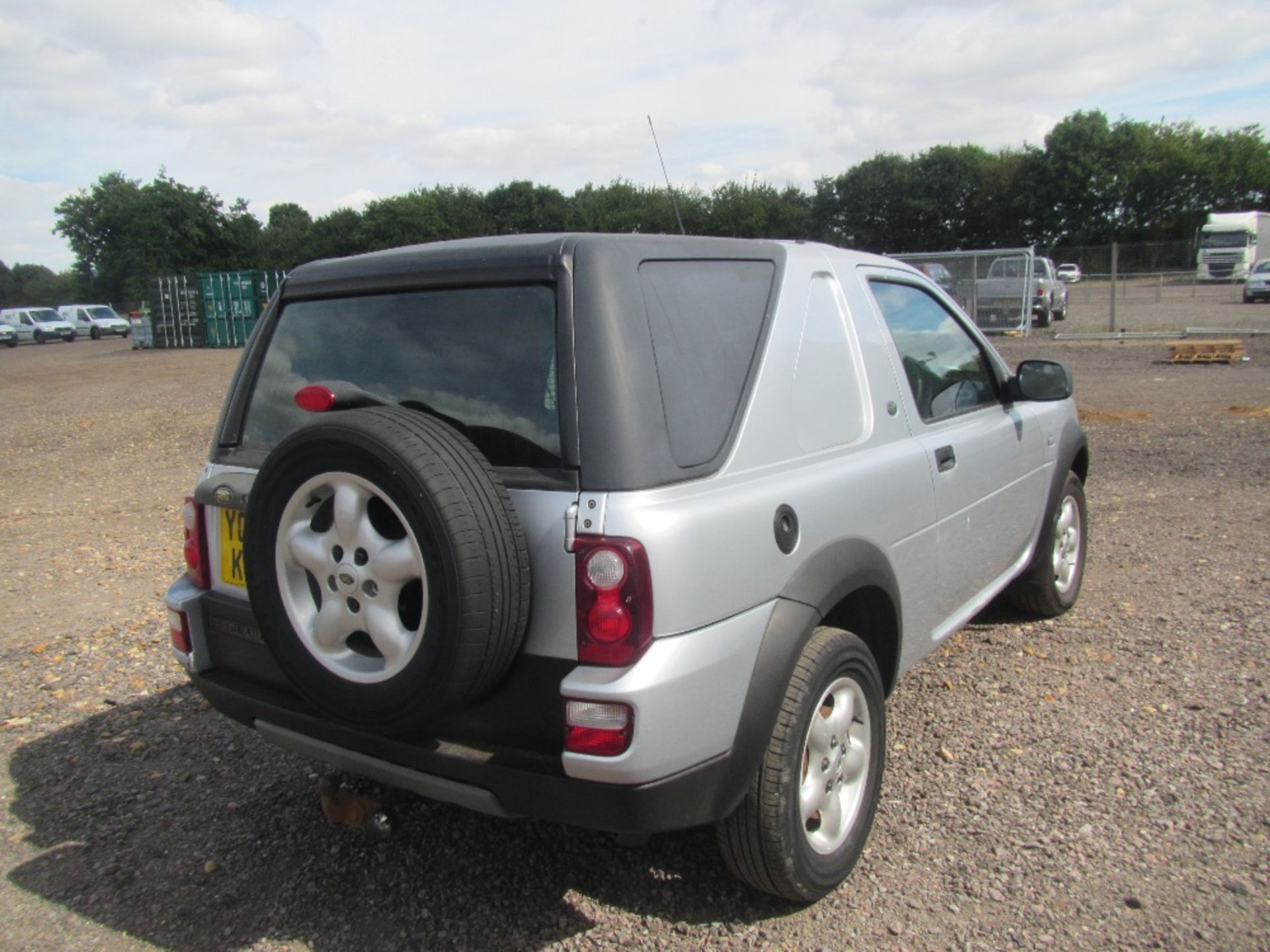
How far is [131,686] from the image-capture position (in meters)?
4.57

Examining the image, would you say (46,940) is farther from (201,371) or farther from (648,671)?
(201,371)

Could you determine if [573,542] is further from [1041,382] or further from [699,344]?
[1041,382]

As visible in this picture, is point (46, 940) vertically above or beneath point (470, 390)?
beneath

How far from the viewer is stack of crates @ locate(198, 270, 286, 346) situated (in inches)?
1399

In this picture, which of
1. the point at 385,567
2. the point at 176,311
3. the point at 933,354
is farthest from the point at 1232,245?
the point at 385,567

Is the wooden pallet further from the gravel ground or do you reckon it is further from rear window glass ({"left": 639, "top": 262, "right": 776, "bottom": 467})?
rear window glass ({"left": 639, "top": 262, "right": 776, "bottom": 467})

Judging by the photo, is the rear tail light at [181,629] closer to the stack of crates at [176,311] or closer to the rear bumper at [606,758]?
the rear bumper at [606,758]

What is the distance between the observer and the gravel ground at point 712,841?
2.75 m

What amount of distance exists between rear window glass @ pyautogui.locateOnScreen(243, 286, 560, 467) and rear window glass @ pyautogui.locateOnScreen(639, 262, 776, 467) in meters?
0.28

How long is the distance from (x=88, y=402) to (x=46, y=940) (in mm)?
18294

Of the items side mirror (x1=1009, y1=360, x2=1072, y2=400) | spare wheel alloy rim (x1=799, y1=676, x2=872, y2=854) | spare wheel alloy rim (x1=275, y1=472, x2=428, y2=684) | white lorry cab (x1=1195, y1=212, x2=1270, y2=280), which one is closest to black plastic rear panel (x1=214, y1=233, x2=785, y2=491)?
spare wheel alloy rim (x1=275, y1=472, x2=428, y2=684)

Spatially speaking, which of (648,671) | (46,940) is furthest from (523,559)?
(46,940)

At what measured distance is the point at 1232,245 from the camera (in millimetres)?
39438

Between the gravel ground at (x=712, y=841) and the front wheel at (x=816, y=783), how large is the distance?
0.56 feet
